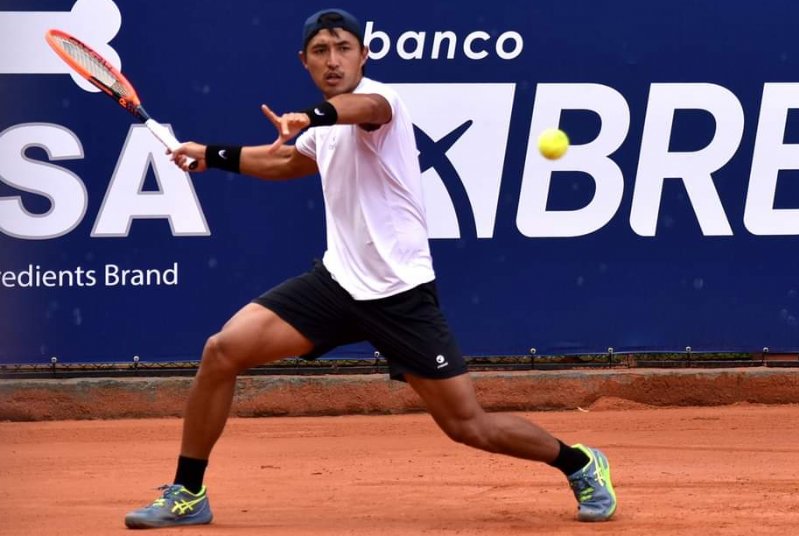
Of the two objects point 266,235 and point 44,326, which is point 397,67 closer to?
point 266,235

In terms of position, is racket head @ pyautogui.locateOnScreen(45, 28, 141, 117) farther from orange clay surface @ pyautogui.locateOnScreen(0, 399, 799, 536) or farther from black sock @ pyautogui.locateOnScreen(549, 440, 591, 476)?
black sock @ pyautogui.locateOnScreen(549, 440, 591, 476)

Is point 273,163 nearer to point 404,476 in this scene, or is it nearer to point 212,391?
point 212,391

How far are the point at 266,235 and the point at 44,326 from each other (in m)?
1.25

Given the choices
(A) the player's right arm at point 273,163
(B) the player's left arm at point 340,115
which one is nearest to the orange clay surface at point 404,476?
(A) the player's right arm at point 273,163

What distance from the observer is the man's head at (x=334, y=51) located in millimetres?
5113

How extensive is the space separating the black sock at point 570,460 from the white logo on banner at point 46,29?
11.8 feet

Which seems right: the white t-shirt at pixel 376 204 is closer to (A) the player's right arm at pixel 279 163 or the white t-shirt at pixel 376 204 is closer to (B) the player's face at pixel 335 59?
(B) the player's face at pixel 335 59

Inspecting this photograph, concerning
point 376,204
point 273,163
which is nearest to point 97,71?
point 273,163

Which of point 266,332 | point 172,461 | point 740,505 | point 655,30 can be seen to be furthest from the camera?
point 655,30

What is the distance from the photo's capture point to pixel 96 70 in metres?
5.89

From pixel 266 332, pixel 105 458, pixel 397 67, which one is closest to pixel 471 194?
pixel 397 67

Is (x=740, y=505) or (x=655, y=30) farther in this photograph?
(x=655, y=30)

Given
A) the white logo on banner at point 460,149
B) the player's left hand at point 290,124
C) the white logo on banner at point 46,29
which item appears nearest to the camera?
the player's left hand at point 290,124

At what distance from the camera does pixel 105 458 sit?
7.03 meters
